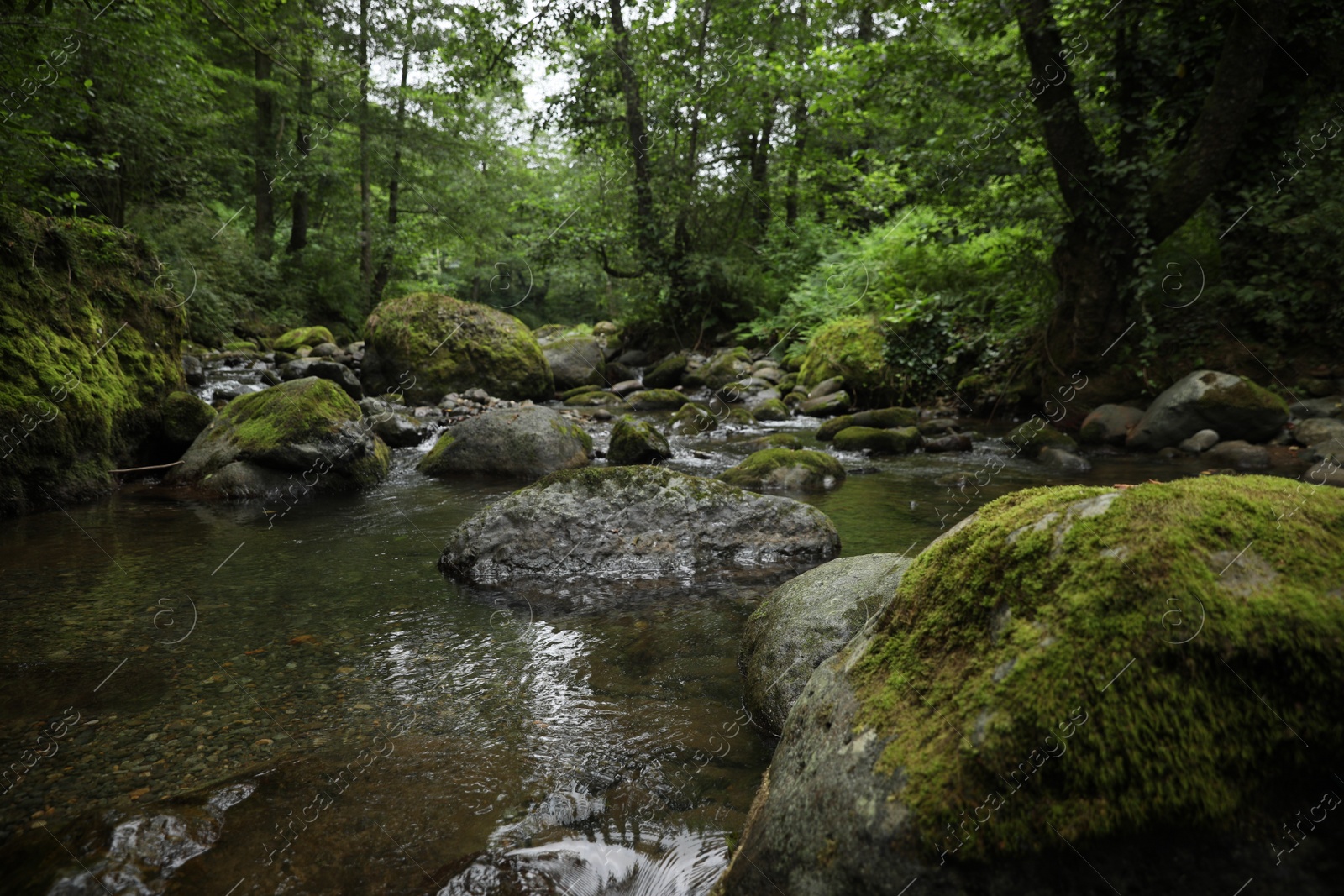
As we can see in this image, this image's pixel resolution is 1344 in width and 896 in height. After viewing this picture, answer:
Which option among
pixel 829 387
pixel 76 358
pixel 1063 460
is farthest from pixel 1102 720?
pixel 829 387

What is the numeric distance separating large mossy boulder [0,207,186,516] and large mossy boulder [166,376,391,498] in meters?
0.83

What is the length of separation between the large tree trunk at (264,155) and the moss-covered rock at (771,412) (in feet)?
53.1

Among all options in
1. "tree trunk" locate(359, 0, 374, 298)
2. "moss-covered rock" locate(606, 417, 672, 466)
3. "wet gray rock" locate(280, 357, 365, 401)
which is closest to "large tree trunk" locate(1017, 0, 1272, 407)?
"moss-covered rock" locate(606, 417, 672, 466)

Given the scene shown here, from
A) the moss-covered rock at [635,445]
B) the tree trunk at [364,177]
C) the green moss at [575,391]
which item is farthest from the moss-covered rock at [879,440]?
the tree trunk at [364,177]

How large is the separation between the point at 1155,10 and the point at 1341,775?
12.1m

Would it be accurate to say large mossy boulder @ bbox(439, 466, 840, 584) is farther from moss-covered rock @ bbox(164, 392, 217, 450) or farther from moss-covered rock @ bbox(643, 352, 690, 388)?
moss-covered rock @ bbox(643, 352, 690, 388)

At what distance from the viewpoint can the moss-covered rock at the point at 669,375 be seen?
709 inches

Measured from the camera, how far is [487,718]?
317 centimetres

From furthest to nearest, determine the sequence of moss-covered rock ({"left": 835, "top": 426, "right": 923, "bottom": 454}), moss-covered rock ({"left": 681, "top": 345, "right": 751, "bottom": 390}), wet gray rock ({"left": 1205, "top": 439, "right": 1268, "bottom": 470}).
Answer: moss-covered rock ({"left": 681, "top": 345, "right": 751, "bottom": 390}) → moss-covered rock ({"left": 835, "top": 426, "right": 923, "bottom": 454}) → wet gray rock ({"left": 1205, "top": 439, "right": 1268, "bottom": 470})

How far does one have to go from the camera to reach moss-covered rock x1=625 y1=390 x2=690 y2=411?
14.9 m

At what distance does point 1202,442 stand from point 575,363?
533 inches

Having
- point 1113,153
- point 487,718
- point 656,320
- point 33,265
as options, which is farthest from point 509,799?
point 656,320

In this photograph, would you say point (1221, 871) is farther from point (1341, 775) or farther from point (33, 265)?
point (33, 265)

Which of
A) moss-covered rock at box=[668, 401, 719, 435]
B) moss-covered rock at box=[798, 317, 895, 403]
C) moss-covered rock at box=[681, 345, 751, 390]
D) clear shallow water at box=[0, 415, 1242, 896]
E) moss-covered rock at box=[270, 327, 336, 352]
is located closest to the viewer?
clear shallow water at box=[0, 415, 1242, 896]
